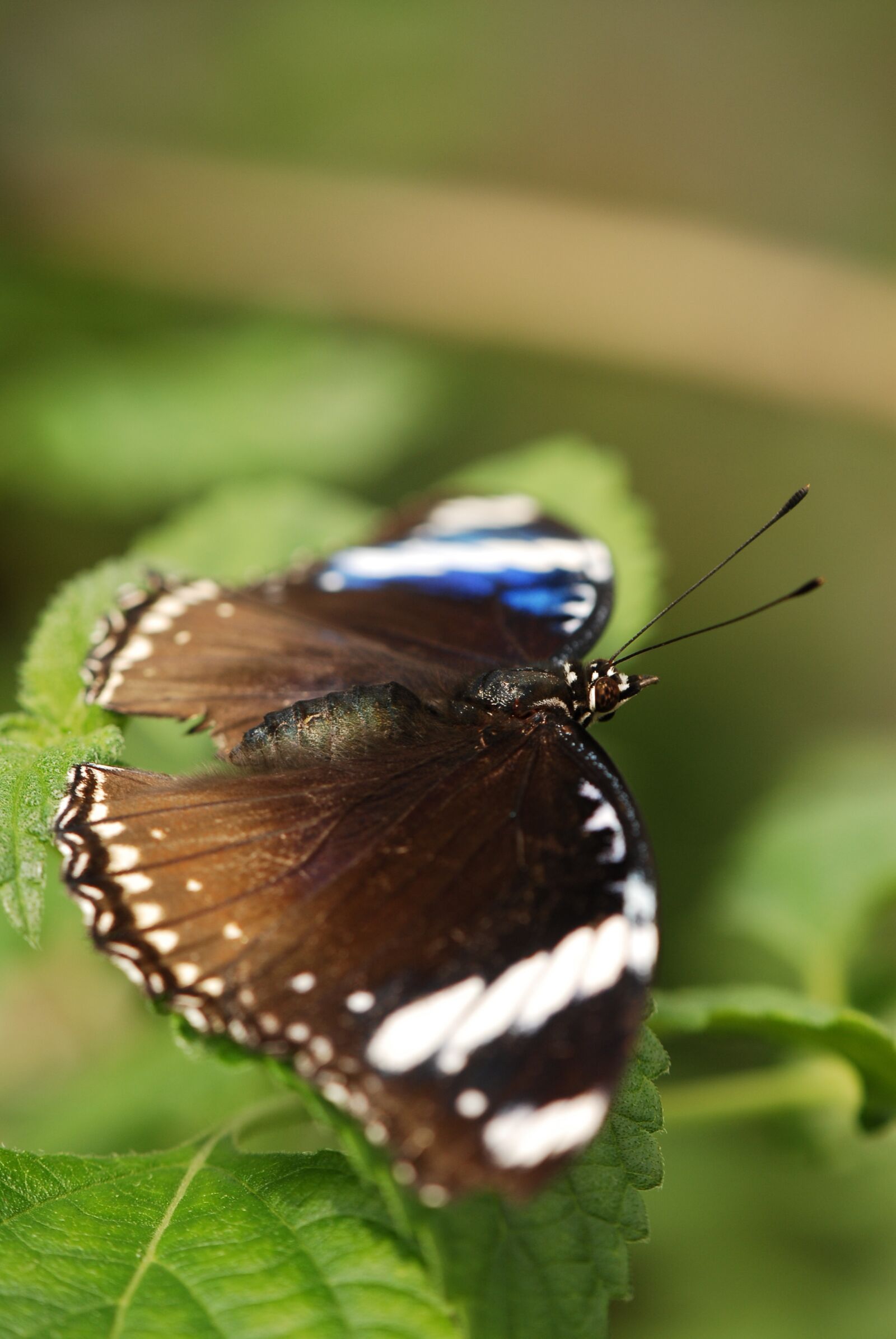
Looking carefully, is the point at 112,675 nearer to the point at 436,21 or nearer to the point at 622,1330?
the point at 622,1330

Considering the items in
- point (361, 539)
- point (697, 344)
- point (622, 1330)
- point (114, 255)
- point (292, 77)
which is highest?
point (292, 77)

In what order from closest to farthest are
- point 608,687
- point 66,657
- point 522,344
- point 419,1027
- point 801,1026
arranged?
point 419,1027
point 801,1026
point 608,687
point 66,657
point 522,344

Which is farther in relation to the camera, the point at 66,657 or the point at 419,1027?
the point at 66,657

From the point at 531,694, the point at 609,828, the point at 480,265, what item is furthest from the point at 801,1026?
the point at 480,265

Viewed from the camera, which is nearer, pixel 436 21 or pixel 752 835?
pixel 752 835

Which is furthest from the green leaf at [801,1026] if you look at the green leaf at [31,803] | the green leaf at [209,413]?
the green leaf at [209,413]

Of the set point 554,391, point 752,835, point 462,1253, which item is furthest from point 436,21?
A: point 462,1253

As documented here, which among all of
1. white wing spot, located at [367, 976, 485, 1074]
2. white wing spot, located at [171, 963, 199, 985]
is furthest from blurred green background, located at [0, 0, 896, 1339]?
white wing spot, located at [367, 976, 485, 1074]

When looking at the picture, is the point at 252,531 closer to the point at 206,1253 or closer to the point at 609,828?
the point at 609,828
